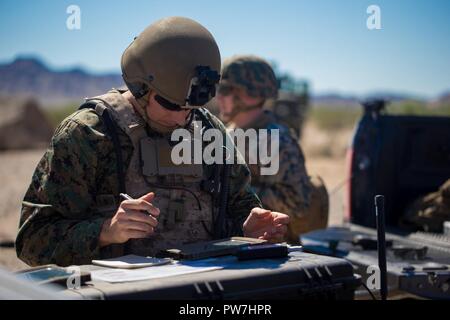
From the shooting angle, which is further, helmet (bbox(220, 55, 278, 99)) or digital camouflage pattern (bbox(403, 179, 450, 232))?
helmet (bbox(220, 55, 278, 99))

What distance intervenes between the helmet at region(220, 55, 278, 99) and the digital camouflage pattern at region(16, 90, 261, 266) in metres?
3.10

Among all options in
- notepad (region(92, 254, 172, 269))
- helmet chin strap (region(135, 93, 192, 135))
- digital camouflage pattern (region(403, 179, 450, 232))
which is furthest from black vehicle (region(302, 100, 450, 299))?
notepad (region(92, 254, 172, 269))

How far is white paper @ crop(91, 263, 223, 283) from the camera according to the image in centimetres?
292

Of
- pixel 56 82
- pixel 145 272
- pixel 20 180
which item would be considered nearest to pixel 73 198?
pixel 145 272

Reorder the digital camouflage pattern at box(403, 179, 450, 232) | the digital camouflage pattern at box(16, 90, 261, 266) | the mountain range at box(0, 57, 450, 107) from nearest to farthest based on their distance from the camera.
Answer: the digital camouflage pattern at box(16, 90, 261, 266), the digital camouflage pattern at box(403, 179, 450, 232), the mountain range at box(0, 57, 450, 107)

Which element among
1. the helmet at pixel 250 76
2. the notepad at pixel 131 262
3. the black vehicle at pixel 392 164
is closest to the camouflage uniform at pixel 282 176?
the helmet at pixel 250 76

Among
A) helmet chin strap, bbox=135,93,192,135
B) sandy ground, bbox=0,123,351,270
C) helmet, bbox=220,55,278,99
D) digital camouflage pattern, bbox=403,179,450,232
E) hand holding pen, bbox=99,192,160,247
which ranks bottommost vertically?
sandy ground, bbox=0,123,351,270

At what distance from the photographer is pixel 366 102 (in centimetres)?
700

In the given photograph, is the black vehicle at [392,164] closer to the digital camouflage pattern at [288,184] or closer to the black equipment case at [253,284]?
the digital camouflage pattern at [288,184]

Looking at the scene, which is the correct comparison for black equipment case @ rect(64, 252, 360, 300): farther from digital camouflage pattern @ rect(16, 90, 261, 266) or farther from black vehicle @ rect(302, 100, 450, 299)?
black vehicle @ rect(302, 100, 450, 299)

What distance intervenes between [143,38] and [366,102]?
348cm

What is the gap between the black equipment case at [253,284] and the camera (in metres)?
2.77

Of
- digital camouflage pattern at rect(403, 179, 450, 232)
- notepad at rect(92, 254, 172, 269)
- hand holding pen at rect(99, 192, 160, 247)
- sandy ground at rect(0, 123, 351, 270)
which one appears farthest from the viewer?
sandy ground at rect(0, 123, 351, 270)

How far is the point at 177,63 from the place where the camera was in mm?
3842
